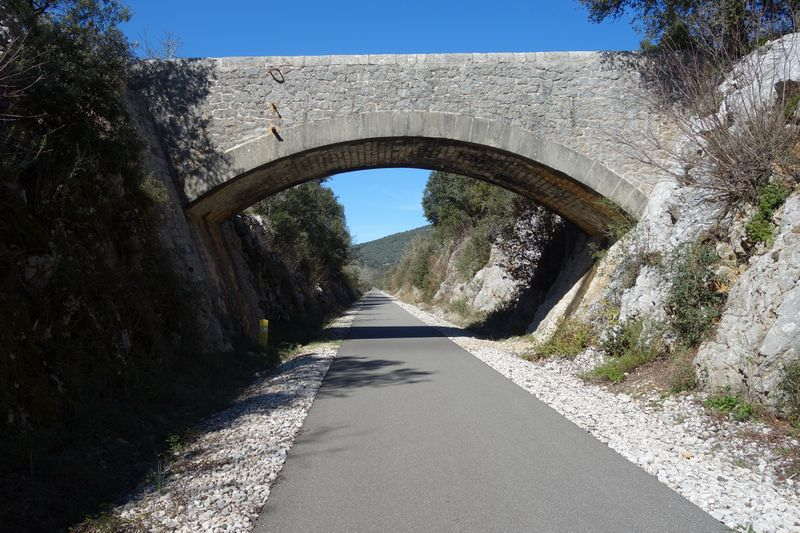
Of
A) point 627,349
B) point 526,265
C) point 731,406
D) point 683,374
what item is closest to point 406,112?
point 627,349

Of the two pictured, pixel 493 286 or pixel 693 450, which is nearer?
pixel 693 450

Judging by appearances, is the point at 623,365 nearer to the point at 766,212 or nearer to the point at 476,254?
the point at 766,212

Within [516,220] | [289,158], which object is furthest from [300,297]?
[289,158]

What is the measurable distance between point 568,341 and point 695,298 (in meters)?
3.21

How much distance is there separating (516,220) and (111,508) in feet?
49.2

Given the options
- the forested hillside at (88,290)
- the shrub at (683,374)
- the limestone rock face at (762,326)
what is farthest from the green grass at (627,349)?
the forested hillside at (88,290)

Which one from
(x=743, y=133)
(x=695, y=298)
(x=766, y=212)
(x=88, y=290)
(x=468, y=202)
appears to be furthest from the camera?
(x=468, y=202)

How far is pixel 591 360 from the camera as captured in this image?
9.53 metres

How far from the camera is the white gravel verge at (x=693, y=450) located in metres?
3.72

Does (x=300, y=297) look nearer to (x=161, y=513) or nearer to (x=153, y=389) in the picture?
(x=153, y=389)

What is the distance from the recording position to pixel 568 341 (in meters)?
10.6

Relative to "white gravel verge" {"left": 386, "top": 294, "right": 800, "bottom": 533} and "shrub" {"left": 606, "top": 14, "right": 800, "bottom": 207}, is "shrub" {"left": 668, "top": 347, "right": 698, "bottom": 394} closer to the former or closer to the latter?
"white gravel verge" {"left": 386, "top": 294, "right": 800, "bottom": 533}

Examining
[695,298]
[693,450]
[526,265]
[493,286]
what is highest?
[526,265]

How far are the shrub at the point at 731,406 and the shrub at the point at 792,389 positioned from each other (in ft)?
1.36
